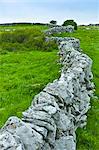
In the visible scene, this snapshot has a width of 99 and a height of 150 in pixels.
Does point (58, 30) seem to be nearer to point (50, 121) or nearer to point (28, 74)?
point (28, 74)

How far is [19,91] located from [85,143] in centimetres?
662

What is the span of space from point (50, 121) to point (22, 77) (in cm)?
1374

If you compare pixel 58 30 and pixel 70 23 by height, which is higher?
pixel 70 23

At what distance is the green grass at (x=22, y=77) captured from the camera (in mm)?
17872

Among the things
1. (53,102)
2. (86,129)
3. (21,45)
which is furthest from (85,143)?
(21,45)

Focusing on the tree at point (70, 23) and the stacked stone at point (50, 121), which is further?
the tree at point (70, 23)

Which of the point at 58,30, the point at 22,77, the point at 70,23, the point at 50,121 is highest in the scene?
the point at 70,23

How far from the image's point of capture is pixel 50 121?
11164 millimetres

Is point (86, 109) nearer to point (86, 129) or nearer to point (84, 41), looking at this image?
point (86, 129)

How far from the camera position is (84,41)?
4550cm

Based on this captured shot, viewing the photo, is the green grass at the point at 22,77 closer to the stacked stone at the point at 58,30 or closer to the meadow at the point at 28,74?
the meadow at the point at 28,74

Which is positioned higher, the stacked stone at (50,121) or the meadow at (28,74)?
the stacked stone at (50,121)

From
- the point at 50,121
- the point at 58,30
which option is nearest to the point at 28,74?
the point at 50,121

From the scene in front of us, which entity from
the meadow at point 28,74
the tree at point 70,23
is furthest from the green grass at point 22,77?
the tree at point 70,23
